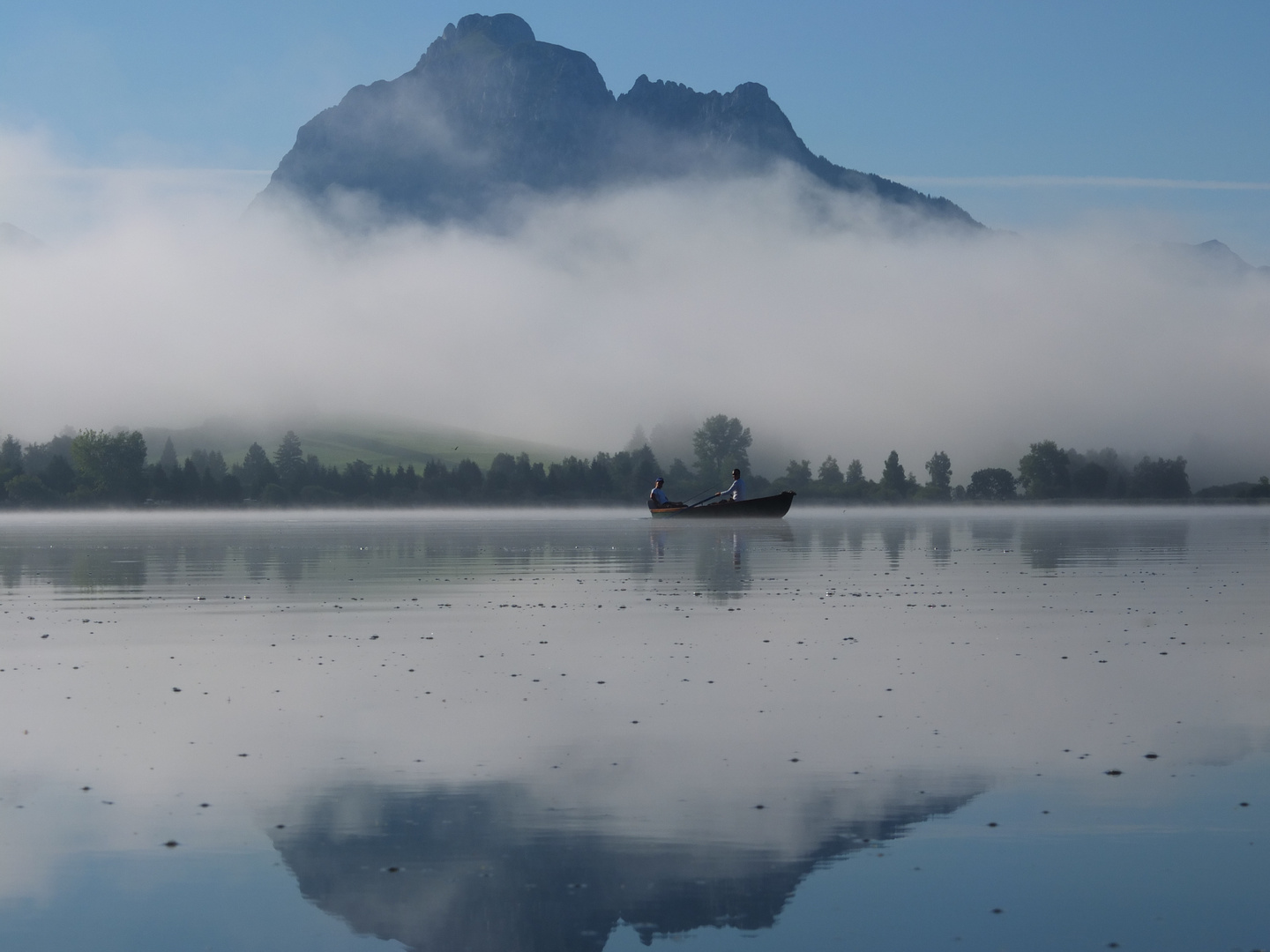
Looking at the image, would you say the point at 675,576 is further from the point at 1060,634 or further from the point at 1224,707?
the point at 1224,707

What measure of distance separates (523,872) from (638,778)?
2.43 metres

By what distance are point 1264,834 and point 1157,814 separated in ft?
2.36

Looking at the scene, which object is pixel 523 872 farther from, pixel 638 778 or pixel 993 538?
pixel 993 538

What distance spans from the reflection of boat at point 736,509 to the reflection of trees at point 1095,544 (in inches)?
637

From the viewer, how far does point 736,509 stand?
81.5 m

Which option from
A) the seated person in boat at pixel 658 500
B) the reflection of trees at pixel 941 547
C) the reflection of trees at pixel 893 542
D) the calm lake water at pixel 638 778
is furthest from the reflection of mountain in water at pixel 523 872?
the seated person in boat at pixel 658 500

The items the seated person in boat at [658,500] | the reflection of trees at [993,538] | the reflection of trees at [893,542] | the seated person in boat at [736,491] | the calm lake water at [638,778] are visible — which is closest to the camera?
the calm lake water at [638,778]

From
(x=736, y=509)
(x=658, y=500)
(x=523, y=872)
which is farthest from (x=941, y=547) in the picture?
(x=523, y=872)

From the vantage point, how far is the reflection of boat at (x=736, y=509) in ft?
266

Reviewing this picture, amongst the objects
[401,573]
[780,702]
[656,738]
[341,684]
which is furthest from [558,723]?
[401,573]

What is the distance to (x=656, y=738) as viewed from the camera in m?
12.6

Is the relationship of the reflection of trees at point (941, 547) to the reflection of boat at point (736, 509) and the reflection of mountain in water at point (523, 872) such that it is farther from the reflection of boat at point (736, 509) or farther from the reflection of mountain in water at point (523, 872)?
the reflection of mountain in water at point (523, 872)

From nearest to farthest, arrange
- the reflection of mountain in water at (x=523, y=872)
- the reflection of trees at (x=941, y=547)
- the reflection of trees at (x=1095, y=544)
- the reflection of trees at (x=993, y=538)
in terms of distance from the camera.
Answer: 1. the reflection of mountain in water at (x=523, y=872)
2. the reflection of trees at (x=1095, y=544)
3. the reflection of trees at (x=941, y=547)
4. the reflection of trees at (x=993, y=538)

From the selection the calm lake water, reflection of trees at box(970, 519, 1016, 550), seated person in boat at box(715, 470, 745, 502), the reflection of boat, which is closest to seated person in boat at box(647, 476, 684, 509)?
the reflection of boat
